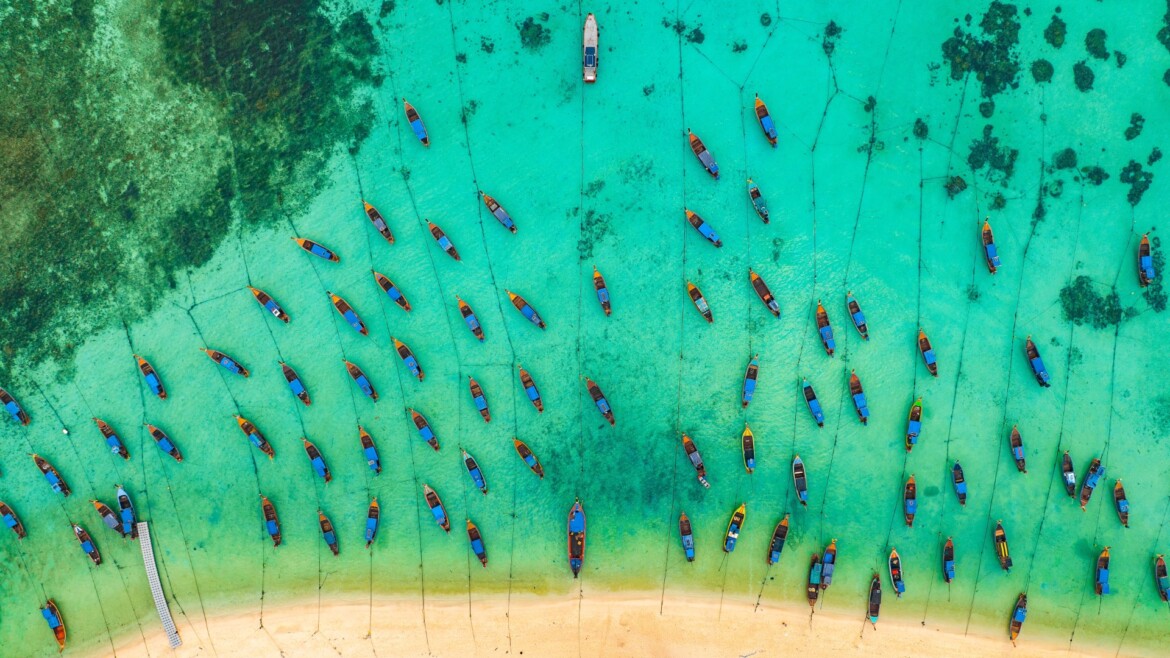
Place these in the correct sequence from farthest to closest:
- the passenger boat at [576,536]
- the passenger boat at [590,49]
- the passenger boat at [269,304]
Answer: the passenger boat at [576,536] → the passenger boat at [269,304] → the passenger boat at [590,49]

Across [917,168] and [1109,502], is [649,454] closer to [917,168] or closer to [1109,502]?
[917,168]

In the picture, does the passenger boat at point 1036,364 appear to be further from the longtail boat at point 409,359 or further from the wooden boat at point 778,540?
the longtail boat at point 409,359

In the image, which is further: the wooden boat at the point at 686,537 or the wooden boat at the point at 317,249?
the wooden boat at the point at 686,537

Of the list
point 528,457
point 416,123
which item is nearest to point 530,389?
point 528,457

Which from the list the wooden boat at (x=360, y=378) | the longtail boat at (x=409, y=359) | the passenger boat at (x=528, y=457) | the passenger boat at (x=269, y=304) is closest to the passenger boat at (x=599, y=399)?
the passenger boat at (x=528, y=457)

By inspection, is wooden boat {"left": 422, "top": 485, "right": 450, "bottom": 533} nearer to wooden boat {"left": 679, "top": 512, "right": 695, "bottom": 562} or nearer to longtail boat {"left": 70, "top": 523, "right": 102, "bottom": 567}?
wooden boat {"left": 679, "top": 512, "right": 695, "bottom": 562}

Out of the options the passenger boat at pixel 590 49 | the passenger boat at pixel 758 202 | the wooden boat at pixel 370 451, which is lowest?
the wooden boat at pixel 370 451

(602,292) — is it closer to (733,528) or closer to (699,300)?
(699,300)

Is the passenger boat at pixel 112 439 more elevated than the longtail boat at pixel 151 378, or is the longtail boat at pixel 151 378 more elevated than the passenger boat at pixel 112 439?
the longtail boat at pixel 151 378
